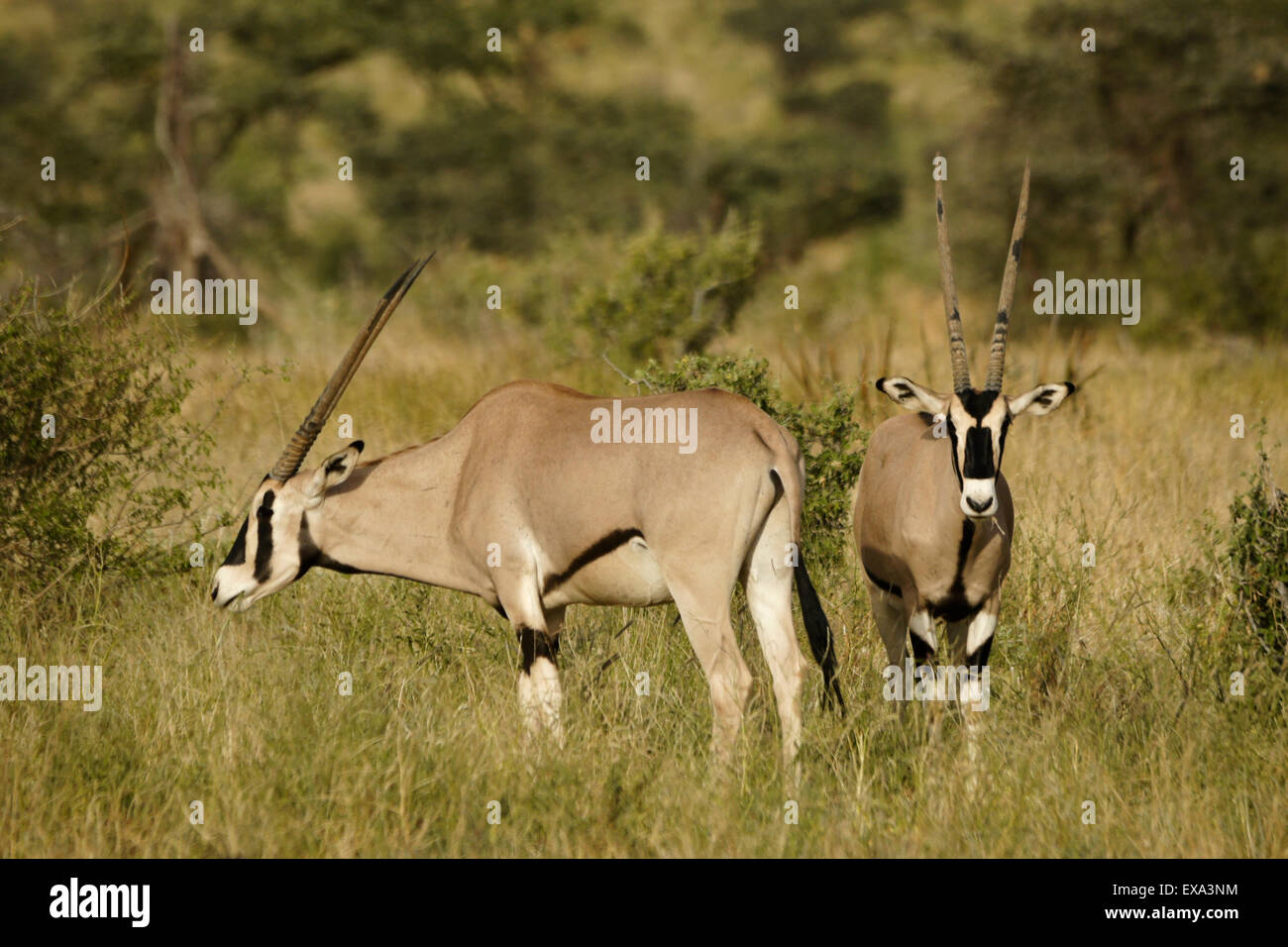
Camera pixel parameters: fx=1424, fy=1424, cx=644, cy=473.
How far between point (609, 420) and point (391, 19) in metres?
21.9

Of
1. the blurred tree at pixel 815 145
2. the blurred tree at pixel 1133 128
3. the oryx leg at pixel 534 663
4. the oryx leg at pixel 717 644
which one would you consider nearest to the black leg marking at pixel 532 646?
the oryx leg at pixel 534 663

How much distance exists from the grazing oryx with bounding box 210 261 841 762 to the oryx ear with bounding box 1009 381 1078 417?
0.92 metres

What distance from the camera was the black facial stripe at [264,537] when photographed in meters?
6.02

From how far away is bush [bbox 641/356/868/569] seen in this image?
7258mm

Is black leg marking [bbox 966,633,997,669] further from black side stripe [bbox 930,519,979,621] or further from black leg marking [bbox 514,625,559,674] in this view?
black leg marking [bbox 514,625,559,674]

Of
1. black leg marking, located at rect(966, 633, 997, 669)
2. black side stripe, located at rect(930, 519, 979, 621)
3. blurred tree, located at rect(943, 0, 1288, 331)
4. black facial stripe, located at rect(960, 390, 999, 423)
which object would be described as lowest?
black leg marking, located at rect(966, 633, 997, 669)

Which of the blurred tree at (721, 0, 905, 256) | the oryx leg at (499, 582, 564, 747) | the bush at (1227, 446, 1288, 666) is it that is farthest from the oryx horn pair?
the blurred tree at (721, 0, 905, 256)

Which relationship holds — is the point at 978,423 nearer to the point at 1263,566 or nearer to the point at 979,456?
the point at 979,456

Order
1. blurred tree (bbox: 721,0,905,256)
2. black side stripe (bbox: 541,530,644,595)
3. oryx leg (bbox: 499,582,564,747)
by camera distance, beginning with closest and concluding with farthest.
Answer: black side stripe (bbox: 541,530,644,595)
oryx leg (bbox: 499,582,564,747)
blurred tree (bbox: 721,0,905,256)

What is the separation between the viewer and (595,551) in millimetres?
5430

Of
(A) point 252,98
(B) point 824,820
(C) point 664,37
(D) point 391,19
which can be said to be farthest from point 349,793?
(C) point 664,37

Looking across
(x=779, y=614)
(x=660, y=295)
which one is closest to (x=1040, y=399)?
(x=779, y=614)

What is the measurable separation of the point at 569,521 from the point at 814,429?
2.35m

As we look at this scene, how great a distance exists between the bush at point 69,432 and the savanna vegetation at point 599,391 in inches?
0.9
